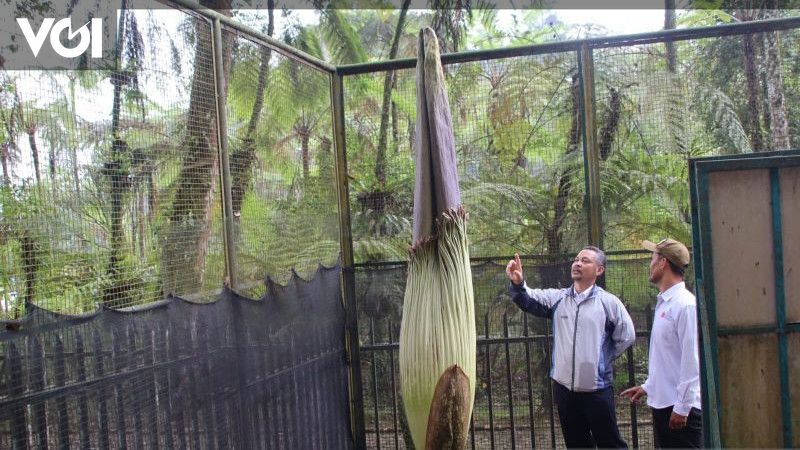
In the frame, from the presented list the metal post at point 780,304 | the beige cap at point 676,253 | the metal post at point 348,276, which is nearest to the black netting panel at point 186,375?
the metal post at point 348,276

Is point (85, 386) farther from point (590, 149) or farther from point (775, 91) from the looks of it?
point (775, 91)

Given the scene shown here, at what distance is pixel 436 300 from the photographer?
381 centimetres

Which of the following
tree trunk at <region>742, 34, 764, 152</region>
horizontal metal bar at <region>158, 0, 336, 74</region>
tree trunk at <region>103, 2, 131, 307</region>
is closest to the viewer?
tree trunk at <region>103, 2, 131, 307</region>

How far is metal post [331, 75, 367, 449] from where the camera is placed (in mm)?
5621

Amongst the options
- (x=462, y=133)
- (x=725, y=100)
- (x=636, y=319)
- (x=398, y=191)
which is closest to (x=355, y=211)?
(x=398, y=191)

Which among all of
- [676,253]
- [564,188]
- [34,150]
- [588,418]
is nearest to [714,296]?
[676,253]

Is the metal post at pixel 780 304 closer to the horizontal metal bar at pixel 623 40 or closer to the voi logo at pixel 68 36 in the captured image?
the horizontal metal bar at pixel 623 40

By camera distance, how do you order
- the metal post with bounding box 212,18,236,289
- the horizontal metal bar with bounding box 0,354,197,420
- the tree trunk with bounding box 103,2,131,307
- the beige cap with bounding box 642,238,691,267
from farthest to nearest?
the beige cap with bounding box 642,238,691,267 < the metal post with bounding box 212,18,236,289 < the tree trunk with bounding box 103,2,131,307 < the horizontal metal bar with bounding box 0,354,197,420

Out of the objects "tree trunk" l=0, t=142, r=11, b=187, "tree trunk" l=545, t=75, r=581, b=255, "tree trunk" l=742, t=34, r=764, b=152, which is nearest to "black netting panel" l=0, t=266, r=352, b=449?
"tree trunk" l=0, t=142, r=11, b=187

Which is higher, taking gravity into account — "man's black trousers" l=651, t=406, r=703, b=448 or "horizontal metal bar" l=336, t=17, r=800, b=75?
"horizontal metal bar" l=336, t=17, r=800, b=75

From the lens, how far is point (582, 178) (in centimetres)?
527

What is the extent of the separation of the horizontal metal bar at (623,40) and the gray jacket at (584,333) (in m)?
1.66

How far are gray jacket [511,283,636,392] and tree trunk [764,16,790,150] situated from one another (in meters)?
1.81

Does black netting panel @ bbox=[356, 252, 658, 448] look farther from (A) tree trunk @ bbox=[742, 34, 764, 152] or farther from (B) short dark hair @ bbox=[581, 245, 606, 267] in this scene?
(A) tree trunk @ bbox=[742, 34, 764, 152]
